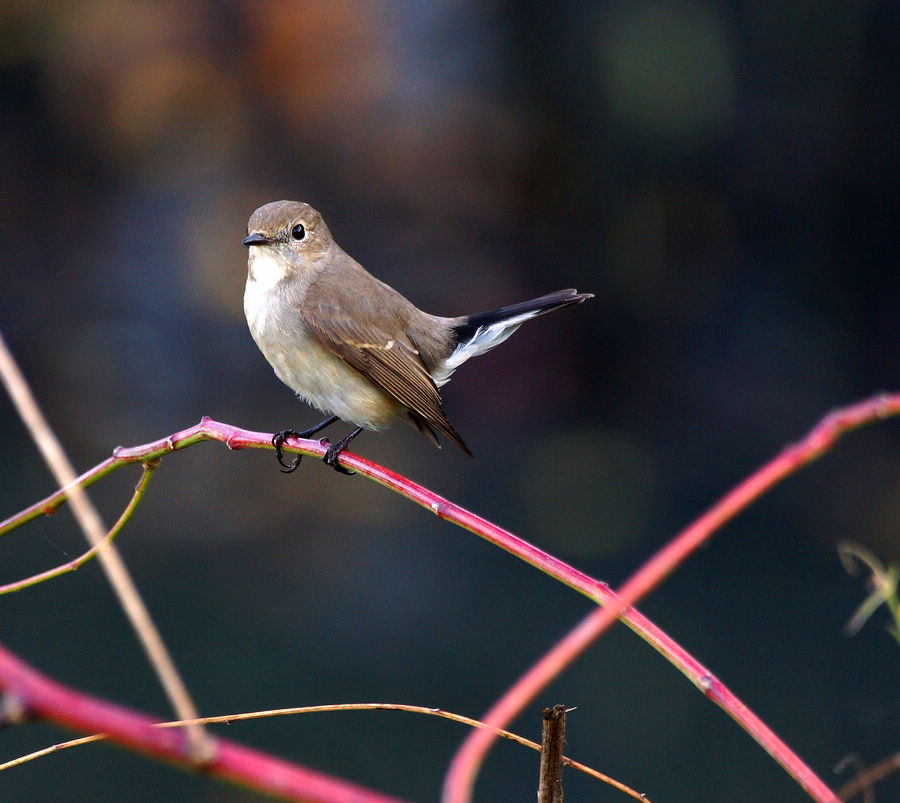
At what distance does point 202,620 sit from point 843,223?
6.47m

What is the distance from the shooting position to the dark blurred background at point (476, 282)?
812 centimetres

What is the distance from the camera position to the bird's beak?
2.80 meters

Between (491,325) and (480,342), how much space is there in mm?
70

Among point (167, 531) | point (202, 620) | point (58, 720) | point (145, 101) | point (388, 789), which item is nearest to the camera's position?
point (58, 720)

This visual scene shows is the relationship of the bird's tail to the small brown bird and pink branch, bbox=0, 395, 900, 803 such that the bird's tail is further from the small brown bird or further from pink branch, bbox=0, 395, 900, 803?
pink branch, bbox=0, 395, 900, 803

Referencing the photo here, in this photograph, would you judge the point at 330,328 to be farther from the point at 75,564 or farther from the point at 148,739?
the point at 148,739

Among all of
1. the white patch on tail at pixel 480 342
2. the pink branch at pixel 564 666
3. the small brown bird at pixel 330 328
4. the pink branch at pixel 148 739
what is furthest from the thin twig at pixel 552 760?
the white patch on tail at pixel 480 342

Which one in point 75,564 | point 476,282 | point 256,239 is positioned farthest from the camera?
Result: point 476,282

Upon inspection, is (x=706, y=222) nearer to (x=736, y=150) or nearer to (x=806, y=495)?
(x=736, y=150)

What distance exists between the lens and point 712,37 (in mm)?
9680

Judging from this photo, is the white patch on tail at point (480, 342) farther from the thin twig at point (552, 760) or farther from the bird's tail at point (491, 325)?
the thin twig at point (552, 760)

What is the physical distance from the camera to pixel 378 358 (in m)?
2.93

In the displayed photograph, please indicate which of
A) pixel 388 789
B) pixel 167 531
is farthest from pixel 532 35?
pixel 388 789

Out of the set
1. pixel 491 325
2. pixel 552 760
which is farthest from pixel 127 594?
pixel 491 325
